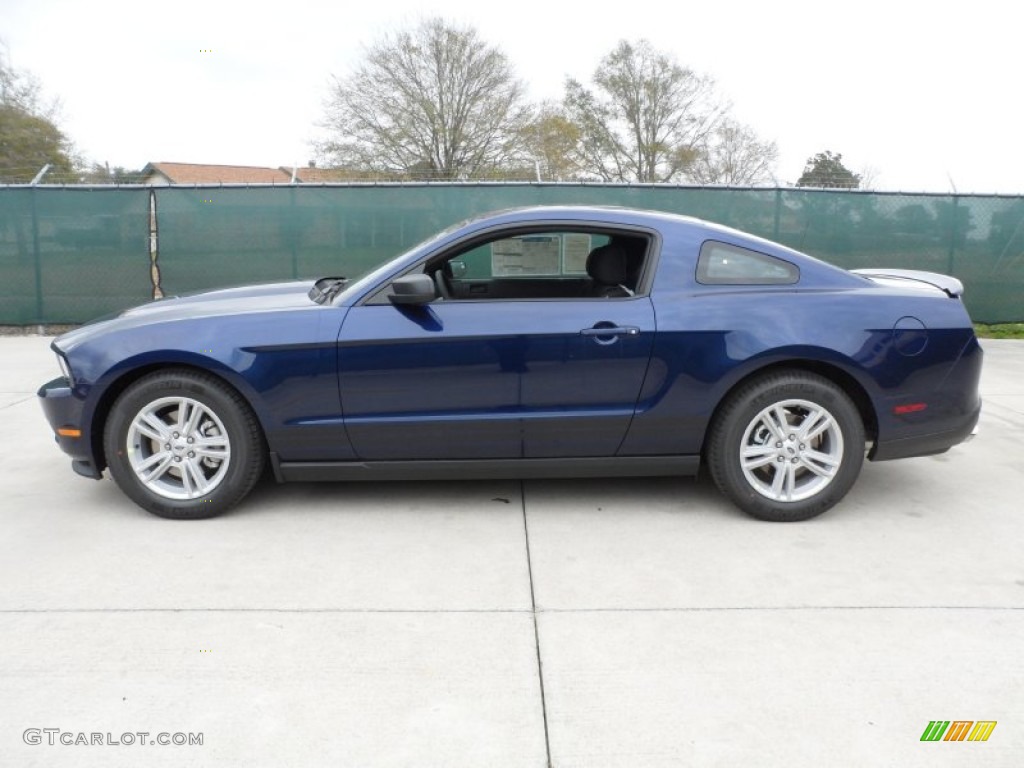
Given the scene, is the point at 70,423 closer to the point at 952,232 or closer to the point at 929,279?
the point at 929,279

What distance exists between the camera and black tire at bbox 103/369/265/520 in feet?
13.0

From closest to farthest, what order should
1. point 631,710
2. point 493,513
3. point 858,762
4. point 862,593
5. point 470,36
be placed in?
point 858,762 → point 631,710 → point 862,593 → point 493,513 → point 470,36

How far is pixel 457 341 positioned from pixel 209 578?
1.53 metres

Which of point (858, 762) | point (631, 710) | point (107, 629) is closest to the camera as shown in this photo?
point (858, 762)

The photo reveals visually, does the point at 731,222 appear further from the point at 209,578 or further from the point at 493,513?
the point at 209,578

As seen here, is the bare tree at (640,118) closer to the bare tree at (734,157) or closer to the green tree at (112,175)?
the bare tree at (734,157)

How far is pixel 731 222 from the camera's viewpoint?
10.7 m

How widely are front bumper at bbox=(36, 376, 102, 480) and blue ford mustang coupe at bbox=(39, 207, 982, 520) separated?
1cm

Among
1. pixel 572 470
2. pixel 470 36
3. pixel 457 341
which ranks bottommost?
pixel 572 470

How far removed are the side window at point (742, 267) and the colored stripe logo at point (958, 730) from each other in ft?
7.30

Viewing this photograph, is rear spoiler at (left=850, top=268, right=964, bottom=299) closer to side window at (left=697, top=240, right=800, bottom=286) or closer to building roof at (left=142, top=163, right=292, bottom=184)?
side window at (left=697, top=240, right=800, bottom=286)

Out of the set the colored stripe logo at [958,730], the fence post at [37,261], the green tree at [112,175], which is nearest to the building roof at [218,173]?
the green tree at [112,175]

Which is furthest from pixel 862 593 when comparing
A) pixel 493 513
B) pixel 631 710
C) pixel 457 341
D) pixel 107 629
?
pixel 107 629

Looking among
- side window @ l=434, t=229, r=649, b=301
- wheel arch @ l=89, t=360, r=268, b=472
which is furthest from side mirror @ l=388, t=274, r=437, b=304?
wheel arch @ l=89, t=360, r=268, b=472
